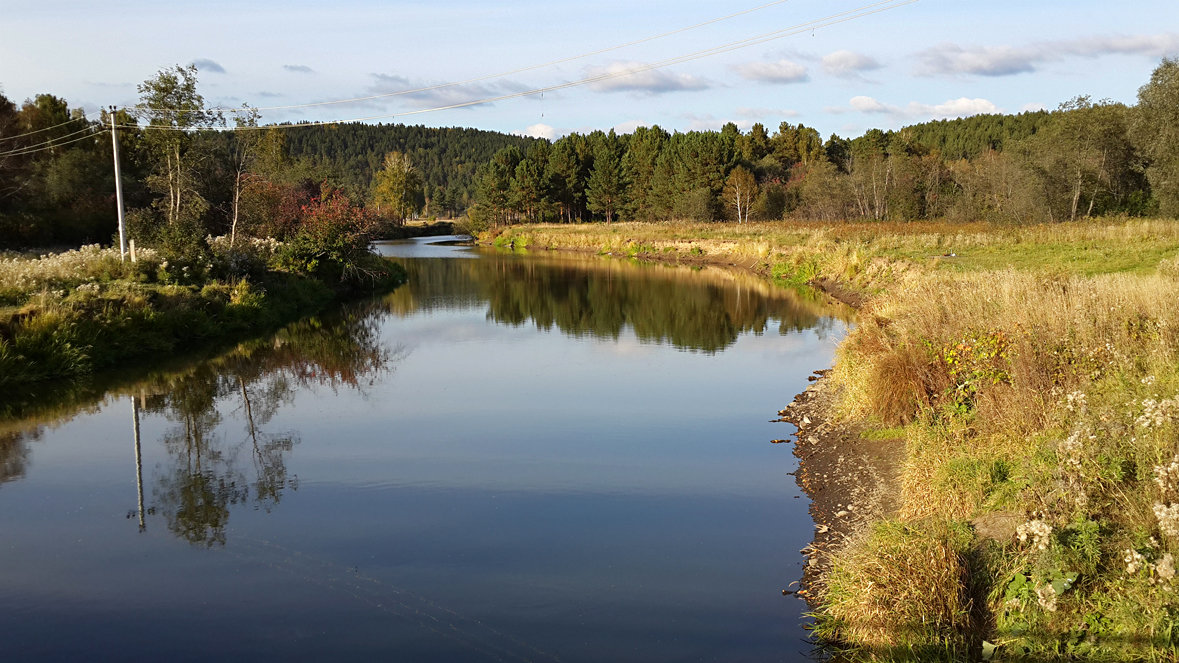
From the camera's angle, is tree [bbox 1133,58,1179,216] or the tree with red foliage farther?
tree [bbox 1133,58,1179,216]

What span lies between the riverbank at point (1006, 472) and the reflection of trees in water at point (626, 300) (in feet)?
32.2

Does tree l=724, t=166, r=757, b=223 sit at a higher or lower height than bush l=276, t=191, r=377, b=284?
higher

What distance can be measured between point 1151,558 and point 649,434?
26.6 feet

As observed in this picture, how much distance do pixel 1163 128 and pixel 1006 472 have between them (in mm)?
39666

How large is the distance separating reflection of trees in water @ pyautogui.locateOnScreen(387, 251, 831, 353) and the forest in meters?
7.31

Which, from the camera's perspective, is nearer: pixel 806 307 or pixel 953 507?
pixel 953 507

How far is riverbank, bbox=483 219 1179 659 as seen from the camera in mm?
5477

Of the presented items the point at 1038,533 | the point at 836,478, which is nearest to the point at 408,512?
the point at 836,478

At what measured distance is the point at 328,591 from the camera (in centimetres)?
759

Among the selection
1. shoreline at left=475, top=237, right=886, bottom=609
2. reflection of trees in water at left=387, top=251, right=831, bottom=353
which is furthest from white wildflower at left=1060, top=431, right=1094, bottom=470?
reflection of trees in water at left=387, top=251, right=831, bottom=353

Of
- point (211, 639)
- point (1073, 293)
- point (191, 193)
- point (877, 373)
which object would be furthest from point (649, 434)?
point (191, 193)

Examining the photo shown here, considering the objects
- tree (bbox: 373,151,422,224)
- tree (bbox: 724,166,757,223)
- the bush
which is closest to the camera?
the bush

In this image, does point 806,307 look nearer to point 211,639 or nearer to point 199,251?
point 199,251

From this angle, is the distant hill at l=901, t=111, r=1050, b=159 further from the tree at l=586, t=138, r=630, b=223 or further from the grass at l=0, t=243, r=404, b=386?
the grass at l=0, t=243, r=404, b=386
